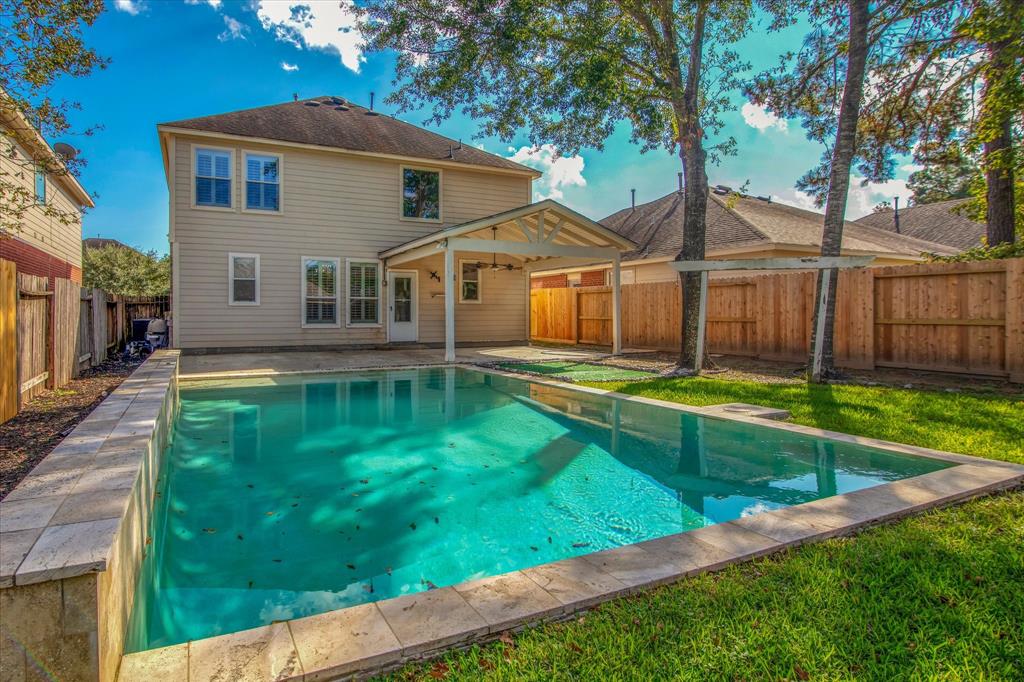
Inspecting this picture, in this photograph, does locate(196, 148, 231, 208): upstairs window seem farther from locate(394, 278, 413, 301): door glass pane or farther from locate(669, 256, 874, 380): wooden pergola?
locate(669, 256, 874, 380): wooden pergola

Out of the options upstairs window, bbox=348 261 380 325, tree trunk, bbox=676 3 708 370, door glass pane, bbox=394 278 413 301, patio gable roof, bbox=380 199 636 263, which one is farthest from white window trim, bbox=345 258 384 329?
tree trunk, bbox=676 3 708 370

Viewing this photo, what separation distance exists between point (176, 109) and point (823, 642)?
18.5m

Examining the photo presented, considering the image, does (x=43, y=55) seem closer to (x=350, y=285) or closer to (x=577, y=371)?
(x=577, y=371)

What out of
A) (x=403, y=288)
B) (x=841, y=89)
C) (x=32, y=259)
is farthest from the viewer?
(x=403, y=288)

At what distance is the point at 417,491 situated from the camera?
14.6 ft

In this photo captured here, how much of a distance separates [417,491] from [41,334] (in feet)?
18.0

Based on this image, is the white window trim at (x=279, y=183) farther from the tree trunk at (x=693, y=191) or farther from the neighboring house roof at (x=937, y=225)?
the neighboring house roof at (x=937, y=225)

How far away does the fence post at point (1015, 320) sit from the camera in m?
7.90

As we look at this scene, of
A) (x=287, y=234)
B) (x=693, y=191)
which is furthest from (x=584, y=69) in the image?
(x=287, y=234)

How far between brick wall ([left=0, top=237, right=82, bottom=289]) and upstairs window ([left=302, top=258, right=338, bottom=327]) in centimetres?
519

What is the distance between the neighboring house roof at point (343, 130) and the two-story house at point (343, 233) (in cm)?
6

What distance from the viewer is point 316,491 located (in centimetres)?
443

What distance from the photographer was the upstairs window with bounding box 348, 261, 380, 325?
1505cm

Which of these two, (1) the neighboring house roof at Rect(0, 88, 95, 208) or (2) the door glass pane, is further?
(2) the door glass pane
